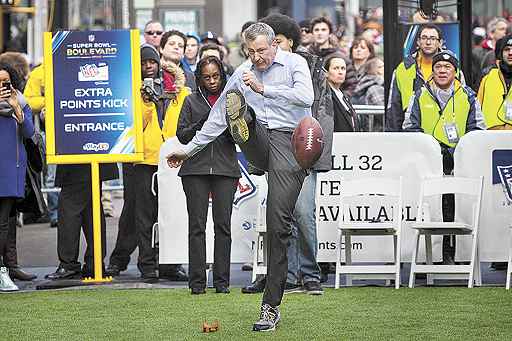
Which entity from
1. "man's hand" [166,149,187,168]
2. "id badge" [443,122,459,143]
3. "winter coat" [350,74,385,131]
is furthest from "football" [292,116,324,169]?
"winter coat" [350,74,385,131]

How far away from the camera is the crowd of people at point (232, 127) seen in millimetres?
11242

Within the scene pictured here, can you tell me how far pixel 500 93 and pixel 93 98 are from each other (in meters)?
3.89

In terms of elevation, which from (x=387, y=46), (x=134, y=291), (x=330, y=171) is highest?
(x=387, y=46)

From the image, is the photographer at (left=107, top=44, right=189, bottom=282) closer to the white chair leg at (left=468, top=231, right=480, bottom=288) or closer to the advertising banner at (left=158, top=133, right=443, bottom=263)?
the advertising banner at (left=158, top=133, right=443, bottom=263)

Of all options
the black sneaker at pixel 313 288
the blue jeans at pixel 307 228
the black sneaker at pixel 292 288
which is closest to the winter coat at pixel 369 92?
the blue jeans at pixel 307 228

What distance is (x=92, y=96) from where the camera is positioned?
13.6 metres

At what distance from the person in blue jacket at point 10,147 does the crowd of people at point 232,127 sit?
0.04 feet

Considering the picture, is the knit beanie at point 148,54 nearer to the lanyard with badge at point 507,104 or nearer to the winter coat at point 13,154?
the winter coat at point 13,154

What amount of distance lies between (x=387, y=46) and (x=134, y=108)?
3000mm

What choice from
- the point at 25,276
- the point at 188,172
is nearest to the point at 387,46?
the point at 188,172

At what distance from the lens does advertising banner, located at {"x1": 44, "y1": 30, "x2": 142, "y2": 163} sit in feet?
44.4

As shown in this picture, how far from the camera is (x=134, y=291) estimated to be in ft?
43.1

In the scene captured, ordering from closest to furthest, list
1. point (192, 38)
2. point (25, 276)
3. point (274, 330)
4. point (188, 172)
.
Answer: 1. point (274, 330)
2. point (188, 172)
3. point (25, 276)
4. point (192, 38)

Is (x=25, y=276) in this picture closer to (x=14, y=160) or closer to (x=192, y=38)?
(x=14, y=160)
